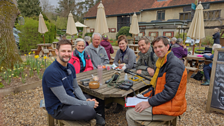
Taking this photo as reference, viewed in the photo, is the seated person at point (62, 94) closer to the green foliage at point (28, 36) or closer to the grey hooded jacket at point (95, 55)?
the grey hooded jacket at point (95, 55)

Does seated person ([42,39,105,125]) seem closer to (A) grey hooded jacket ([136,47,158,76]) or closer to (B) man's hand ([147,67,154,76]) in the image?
(B) man's hand ([147,67,154,76])

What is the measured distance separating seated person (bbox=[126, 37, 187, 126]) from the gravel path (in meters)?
1.11

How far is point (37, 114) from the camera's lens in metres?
3.06

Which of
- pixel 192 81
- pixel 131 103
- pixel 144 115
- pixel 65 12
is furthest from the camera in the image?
pixel 65 12

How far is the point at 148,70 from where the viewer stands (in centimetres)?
285

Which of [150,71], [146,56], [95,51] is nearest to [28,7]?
[95,51]

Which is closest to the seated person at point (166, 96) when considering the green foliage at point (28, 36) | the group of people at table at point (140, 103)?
the group of people at table at point (140, 103)

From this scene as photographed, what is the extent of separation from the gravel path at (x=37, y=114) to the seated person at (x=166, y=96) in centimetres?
111

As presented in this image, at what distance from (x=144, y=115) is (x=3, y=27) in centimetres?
540

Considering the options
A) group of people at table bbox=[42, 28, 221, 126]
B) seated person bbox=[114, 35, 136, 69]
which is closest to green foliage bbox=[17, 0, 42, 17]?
seated person bbox=[114, 35, 136, 69]

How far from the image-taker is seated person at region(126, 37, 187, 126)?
1.77 meters

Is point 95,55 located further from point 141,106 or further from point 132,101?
point 141,106

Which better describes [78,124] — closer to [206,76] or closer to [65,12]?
[206,76]

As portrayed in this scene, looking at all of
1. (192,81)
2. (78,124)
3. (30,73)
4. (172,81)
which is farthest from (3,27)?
(192,81)
